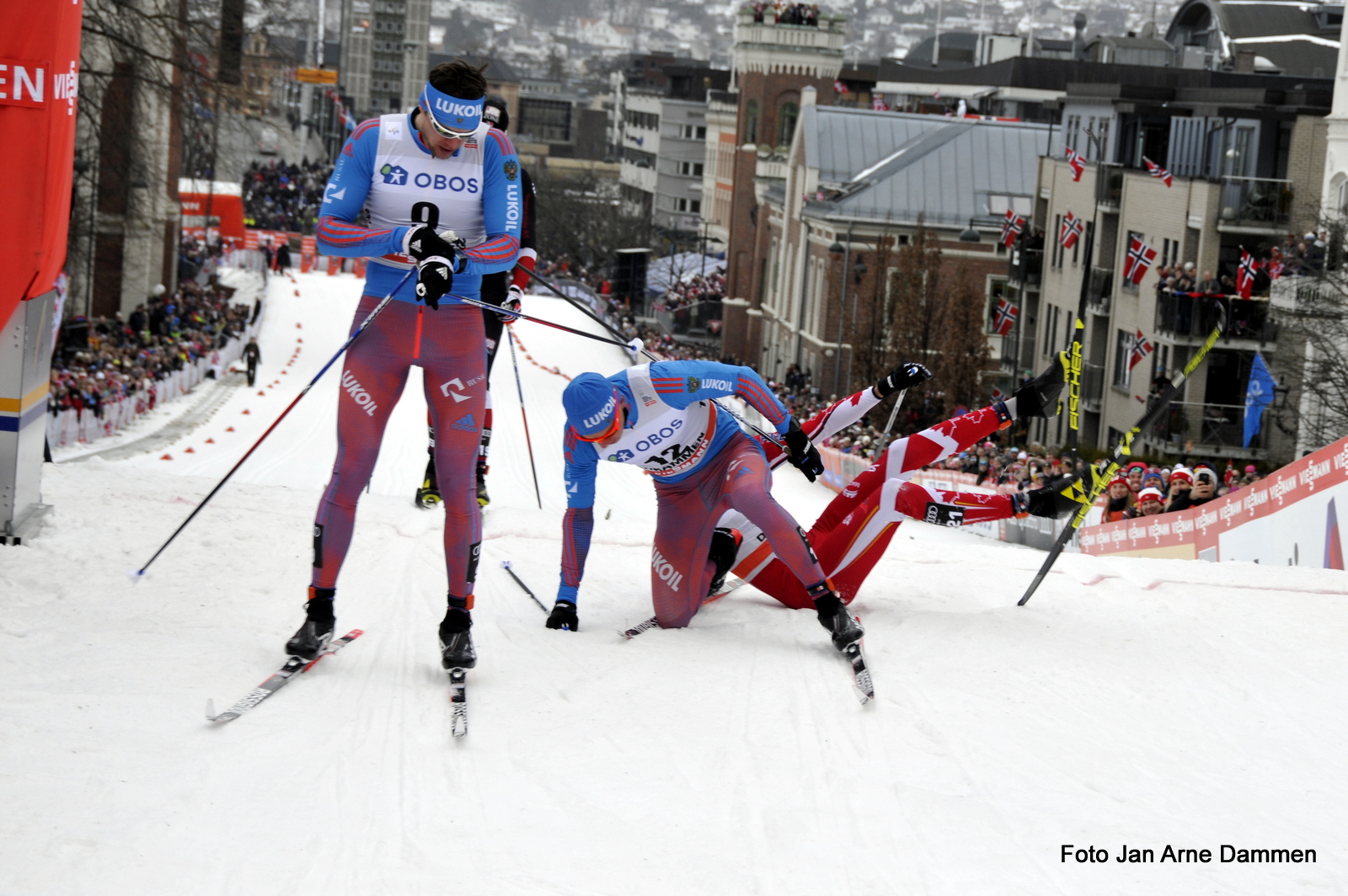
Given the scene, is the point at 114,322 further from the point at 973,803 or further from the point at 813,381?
the point at 973,803

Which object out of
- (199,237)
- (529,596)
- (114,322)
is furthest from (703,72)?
(529,596)

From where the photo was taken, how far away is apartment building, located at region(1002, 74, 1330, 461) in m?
31.3

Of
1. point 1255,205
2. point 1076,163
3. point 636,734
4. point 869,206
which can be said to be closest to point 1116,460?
point 636,734

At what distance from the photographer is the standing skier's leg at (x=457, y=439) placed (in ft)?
19.3

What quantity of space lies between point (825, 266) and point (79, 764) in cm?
4819

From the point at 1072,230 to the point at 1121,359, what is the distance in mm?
4479

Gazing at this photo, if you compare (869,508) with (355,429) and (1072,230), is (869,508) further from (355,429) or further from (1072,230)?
(1072,230)

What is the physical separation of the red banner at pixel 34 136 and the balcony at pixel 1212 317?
2667 cm

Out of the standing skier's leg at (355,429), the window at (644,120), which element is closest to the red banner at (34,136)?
the standing skier's leg at (355,429)

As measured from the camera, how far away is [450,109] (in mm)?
5785

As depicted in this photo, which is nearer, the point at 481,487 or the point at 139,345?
the point at 481,487

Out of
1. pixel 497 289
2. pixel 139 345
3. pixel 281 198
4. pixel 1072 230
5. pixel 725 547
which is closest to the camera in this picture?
pixel 725 547

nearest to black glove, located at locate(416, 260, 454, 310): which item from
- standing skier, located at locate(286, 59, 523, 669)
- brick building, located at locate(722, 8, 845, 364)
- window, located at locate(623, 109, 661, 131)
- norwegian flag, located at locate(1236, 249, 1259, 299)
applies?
standing skier, located at locate(286, 59, 523, 669)

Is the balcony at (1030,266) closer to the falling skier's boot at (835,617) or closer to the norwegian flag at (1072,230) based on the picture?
the norwegian flag at (1072,230)
